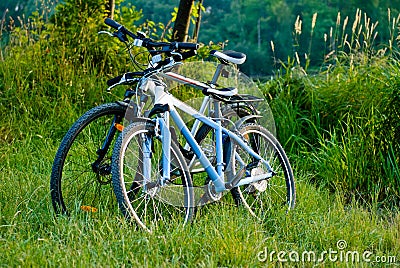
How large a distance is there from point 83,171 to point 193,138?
940 millimetres

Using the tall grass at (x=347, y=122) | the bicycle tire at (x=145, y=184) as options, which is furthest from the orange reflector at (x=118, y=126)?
the tall grass at (x=347, y=122)

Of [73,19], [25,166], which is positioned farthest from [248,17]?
[25,166]

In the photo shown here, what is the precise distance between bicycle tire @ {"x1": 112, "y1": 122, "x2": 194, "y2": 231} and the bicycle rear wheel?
56 centimetres

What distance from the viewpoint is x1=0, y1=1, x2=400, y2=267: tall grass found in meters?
3.57

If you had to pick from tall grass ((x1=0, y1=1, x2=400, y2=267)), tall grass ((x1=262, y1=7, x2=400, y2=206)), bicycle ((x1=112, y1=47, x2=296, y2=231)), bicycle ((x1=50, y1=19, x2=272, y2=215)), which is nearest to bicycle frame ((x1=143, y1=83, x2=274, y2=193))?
bicycle ((x1=112, y1=47, x2=296, y2=231))

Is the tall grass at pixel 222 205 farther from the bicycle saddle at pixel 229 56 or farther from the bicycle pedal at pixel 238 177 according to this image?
the bicycle saddle at pixel 229 56

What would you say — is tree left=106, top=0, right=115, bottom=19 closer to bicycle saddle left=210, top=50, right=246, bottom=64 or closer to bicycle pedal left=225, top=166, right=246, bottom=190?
bicycle saddle left=210, top=50, right=246, bottom=64

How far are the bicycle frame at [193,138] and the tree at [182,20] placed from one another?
355 cm

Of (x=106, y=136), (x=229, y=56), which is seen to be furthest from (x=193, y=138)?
(x=229, y=56)

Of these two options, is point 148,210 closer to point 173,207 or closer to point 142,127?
point 173,207

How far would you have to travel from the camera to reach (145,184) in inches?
153

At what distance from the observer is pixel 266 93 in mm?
7043

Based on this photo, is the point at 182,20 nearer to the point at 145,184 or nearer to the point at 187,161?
the point at 187,161

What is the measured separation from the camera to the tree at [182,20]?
25.4ft
